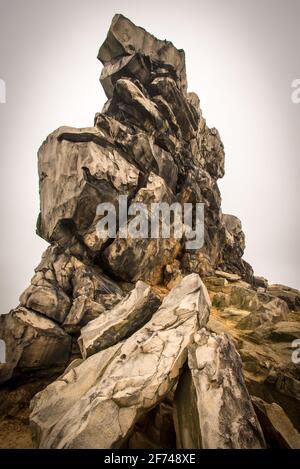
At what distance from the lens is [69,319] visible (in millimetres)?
16453

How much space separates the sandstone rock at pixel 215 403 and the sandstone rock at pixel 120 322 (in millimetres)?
4062

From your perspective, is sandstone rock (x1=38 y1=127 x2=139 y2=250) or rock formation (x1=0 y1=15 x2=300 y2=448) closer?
rock formation (x1=0 y1=15 x2=300 y2=448)

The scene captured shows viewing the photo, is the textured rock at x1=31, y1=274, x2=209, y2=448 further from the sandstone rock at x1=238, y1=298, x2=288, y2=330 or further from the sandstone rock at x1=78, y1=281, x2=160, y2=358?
the sandstone rock at x1=238, y1=298, x2=288, y2=330

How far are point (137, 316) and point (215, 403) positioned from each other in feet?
20.4

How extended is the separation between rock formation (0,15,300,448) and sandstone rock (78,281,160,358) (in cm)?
7

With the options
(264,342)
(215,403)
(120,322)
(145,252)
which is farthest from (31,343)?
(264,342)

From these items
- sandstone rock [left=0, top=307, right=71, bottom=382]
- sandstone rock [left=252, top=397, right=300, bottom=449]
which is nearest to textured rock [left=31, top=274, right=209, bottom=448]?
sandstone rock [left=252, top=397, right=300, bottom=449]

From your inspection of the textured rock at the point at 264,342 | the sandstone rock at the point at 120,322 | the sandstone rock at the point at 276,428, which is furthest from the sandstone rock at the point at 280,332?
the sandstone rock at the point at 120,322

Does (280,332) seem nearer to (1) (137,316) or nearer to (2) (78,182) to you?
(1) (137,316)

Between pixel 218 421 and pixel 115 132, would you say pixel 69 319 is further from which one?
pixel 115 132

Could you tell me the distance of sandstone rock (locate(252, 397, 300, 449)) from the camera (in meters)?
8.75

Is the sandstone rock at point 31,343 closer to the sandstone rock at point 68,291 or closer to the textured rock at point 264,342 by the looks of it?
the sandstone rock at point 68,291

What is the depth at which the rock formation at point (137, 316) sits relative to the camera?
8.75m

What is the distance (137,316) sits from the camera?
13.7 m
